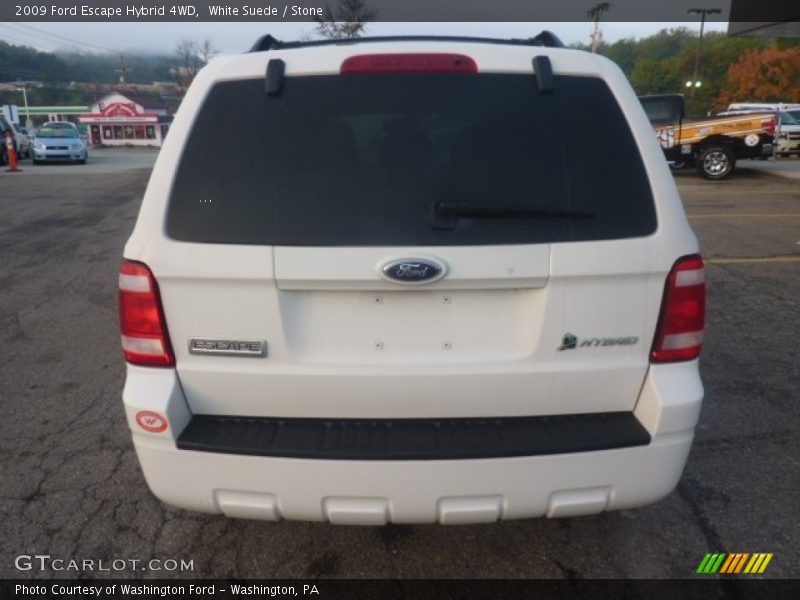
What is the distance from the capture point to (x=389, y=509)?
209cm

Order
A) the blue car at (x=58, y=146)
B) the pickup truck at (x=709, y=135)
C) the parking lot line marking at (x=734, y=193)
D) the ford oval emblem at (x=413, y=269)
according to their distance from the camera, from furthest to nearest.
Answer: the blue car at (x=58, y=146) < the pickup truck at (x=709, y=135) < the parking lot line marking at (x=734, y=193) < the ford oval emblem at (x=413, y=269)

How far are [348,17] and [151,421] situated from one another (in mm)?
27977

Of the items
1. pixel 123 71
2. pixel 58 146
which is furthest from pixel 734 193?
pixel 123 71

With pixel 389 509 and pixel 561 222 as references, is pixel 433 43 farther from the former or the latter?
pixel 389 509

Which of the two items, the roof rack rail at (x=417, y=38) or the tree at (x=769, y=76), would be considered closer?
the roof rack rail at (x=417, y=38)

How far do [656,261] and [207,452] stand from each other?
5.40ft

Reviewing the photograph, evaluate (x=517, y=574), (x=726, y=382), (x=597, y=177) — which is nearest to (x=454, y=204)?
(x=597, y=177)

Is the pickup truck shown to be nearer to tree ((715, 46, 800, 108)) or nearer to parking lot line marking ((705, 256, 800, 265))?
parking lot line marking ((705, 256, 800, 265))

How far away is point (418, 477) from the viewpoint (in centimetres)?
203

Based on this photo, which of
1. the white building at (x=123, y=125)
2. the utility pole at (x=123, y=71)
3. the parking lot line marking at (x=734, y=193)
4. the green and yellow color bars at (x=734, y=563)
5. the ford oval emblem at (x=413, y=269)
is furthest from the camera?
the utility pole at (x=123, y=71)

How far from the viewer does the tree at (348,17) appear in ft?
87.8

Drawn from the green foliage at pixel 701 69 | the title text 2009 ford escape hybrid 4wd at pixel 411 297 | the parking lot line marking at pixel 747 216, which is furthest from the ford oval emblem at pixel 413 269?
the green foliage at pixel 701 69

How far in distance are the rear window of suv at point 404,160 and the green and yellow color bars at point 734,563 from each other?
1.48 metres
